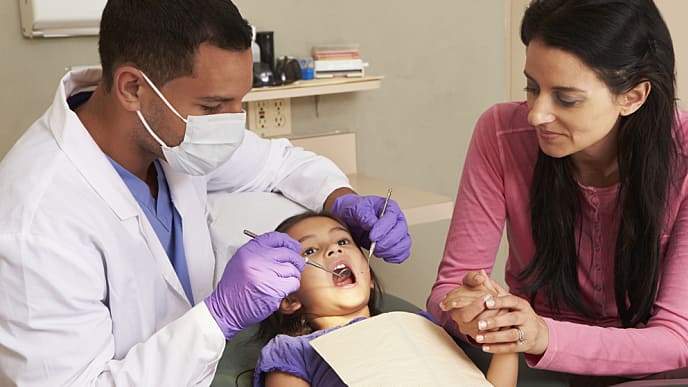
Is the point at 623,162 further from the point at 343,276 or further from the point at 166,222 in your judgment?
Result: the point at 166,222

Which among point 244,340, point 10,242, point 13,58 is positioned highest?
point 13,58

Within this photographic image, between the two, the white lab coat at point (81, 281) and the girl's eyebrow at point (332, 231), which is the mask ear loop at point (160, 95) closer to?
the white lab coat at point (81, 281)

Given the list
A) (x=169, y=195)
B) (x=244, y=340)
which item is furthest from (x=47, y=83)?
(x=244, y=340)

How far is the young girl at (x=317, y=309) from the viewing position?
1643mm

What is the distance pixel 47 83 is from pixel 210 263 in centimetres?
97

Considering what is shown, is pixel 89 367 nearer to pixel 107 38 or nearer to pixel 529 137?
pixel 107 38

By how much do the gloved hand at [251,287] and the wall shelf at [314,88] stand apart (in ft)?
3.86

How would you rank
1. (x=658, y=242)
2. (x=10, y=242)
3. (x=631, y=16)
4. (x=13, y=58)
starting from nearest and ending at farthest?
(x=10, y=242)
(x=631, y=16)
(x=658, y=242)
(x=13, y=58)

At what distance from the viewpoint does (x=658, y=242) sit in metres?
1.74

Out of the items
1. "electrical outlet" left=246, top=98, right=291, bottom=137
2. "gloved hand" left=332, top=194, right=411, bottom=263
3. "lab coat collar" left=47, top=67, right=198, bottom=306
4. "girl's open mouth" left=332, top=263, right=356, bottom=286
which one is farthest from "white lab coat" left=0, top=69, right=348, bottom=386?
"electrical outlet" left=246, top=98, right=291, bottom=137

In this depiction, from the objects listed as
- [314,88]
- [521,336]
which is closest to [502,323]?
[521,336]

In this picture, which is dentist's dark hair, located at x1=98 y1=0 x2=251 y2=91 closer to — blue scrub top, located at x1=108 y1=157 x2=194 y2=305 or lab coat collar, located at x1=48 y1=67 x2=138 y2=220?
lab coat collar, located at x1=48 y1=67 x2=138 y2=220

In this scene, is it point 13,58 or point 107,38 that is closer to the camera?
point 107,38

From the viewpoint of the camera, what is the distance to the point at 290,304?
5.99ft
